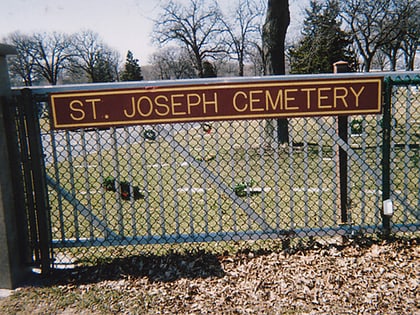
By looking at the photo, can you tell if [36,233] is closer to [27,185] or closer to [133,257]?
[27,185]

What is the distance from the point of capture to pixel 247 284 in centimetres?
261

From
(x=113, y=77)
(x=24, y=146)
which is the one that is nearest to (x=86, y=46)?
(x=113, y=77)

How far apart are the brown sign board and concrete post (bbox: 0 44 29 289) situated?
14.0 inches

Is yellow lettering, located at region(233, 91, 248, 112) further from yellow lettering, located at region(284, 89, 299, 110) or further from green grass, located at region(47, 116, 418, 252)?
yellow lettering, located at region(284, 89, 299, 110)

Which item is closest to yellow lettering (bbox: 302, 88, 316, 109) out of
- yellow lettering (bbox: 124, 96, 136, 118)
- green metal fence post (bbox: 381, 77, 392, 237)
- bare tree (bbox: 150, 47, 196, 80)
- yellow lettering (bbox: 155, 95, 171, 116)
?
green metal fence post (bbox: 381, 77, 392, 237)

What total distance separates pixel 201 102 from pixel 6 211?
1731 mm

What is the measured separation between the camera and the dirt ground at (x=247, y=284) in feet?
7.68

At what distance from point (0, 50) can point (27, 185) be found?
1043 millimetres

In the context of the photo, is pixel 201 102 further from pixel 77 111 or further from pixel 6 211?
pixel 6 211

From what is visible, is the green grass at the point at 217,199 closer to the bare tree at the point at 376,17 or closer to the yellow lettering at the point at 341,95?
the yellow lettering at the point at 341,95

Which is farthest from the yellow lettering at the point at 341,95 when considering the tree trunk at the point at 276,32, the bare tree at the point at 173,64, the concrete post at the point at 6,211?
the bare tree at the point at 173,64

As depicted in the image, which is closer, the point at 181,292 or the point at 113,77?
the point at 181,292

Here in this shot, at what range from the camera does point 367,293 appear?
7.89 ft

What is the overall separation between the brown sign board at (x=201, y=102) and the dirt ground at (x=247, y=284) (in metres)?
1.23
